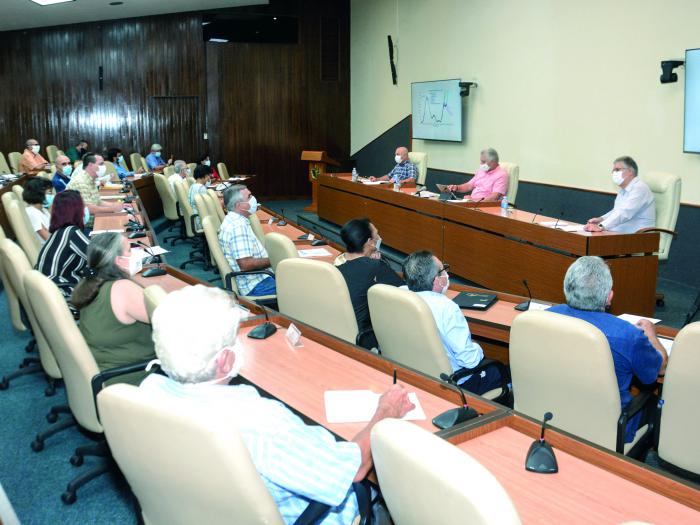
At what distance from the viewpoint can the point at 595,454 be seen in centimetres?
166

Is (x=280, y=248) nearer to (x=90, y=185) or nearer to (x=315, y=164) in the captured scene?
(x=90, y=185)

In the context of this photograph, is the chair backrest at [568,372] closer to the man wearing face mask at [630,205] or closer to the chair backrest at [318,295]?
the chair backrest at [318,295]

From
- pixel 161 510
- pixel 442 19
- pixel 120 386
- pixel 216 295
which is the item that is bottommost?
pixel 161 510

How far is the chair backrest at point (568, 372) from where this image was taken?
223cm

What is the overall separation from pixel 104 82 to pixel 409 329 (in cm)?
1242

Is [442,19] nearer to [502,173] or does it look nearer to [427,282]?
[502,173]

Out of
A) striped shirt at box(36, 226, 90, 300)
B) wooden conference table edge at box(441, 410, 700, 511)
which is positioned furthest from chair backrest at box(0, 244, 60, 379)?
wooden conference table edge at box(441, 410, 700, 511)

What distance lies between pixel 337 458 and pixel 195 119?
12858mm

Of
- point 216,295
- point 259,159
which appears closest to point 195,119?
point 259,159

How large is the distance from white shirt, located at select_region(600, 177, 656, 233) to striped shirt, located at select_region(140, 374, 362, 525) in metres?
4.63

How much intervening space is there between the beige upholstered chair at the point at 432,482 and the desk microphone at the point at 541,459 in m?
0.48

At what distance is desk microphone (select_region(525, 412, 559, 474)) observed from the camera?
5.28ft

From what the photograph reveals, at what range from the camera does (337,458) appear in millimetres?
1512

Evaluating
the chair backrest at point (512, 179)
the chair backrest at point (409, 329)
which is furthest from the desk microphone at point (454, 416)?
the chair backrest at point (512, 179)
